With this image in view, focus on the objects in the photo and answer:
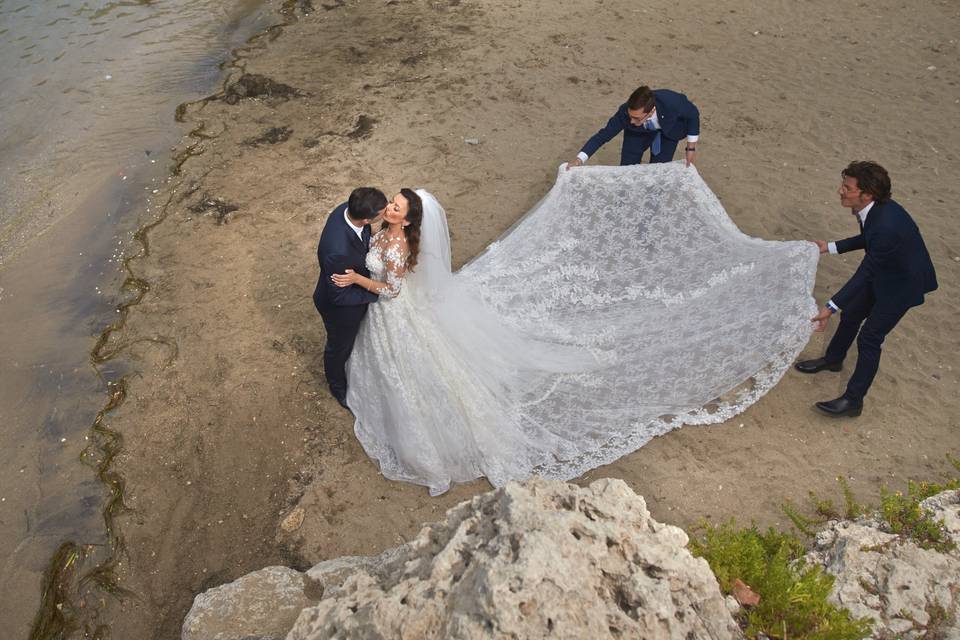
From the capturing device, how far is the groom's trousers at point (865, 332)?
4848 mm

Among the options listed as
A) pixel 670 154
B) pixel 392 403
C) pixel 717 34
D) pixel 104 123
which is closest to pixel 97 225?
pixel 104 123

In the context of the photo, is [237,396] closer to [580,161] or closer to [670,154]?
[580,161]

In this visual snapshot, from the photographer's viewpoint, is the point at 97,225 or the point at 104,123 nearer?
the point at 97,225

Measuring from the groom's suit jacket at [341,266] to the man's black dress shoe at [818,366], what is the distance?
147 inches

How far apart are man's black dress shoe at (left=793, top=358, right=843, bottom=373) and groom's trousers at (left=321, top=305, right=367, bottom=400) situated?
377 cm

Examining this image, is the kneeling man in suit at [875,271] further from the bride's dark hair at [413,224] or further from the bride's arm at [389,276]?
the bride's arm at [389,276]

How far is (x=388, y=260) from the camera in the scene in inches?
178

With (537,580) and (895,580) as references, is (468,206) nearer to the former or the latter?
(895,580)

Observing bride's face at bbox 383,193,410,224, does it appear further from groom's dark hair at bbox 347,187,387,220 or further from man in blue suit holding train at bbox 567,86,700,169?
man in blue suit holding train at bbox 567,86,700,169

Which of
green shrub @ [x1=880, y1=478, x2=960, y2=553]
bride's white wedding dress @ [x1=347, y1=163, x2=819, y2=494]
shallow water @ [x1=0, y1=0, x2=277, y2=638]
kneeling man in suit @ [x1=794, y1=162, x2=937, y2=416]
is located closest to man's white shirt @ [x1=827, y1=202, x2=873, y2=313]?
kneeling man in suit @ [x1=794, y1=162, x2=937, y2=416]

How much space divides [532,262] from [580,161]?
3.62 ft

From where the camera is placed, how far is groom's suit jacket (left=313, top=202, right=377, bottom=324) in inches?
177

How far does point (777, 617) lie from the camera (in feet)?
10.8

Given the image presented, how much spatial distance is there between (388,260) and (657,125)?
10.2ft
